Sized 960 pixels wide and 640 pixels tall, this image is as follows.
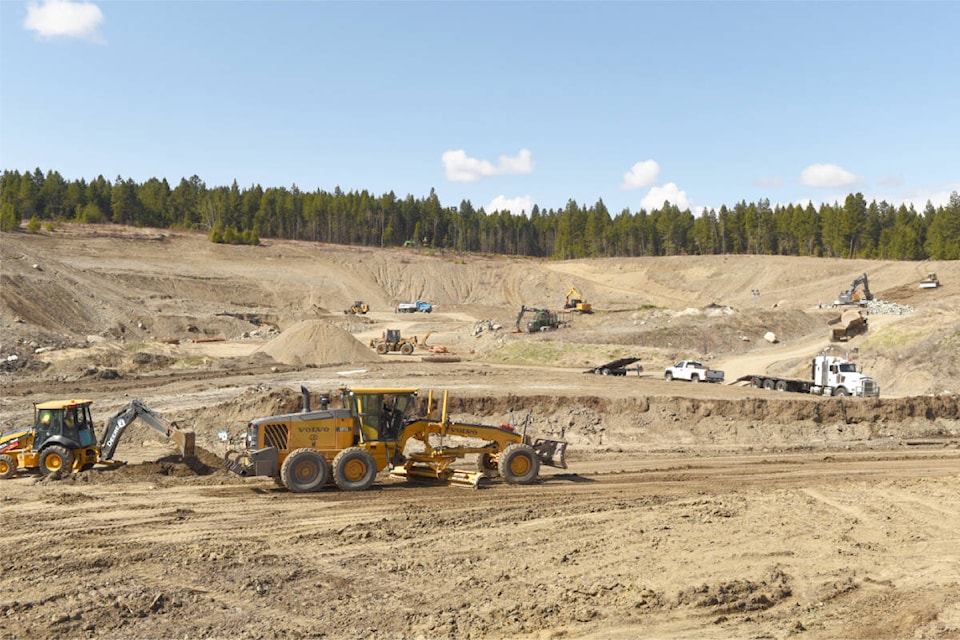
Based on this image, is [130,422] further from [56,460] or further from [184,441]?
[56,460]

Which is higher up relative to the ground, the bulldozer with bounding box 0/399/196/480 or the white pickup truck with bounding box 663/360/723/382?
the white pickup truck with bounding box 663/360/723/382

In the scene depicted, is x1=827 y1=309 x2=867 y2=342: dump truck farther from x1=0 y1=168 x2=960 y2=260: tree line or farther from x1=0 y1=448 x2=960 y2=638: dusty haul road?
x1=0 y1=168 x2=960 y2=260: tree line

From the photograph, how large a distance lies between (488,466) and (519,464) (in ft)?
2.83

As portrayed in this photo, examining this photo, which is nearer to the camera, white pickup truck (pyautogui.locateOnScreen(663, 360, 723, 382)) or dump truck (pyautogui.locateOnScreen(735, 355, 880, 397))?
dump truck (pyautogui.locateOnScreen(735, 355, 880, 397))

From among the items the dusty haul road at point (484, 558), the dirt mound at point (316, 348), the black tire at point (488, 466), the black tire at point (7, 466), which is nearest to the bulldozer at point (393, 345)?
the dirt mound at point (316, 348)

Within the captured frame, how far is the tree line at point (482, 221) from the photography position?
115625 mm

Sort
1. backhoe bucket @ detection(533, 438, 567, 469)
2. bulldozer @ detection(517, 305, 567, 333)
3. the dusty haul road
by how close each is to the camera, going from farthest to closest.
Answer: bulldozer @ detection(517, 305, 567, 333) < backhoe bucket @ detection(533, 438, 567, 469) < the dusty haul road

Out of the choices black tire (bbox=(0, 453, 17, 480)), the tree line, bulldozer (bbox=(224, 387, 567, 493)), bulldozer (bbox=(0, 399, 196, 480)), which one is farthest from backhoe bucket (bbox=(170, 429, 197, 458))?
the tree line

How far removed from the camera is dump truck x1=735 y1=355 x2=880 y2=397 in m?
32.2

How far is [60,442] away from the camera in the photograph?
723 inches

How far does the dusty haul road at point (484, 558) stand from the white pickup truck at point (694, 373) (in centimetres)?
1822

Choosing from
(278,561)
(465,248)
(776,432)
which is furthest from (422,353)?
(465,248)

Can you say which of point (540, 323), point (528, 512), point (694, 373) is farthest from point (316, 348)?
point (528, 512)

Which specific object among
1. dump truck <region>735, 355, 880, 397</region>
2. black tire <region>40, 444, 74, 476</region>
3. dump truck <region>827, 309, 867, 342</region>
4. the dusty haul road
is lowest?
the dusty haul road
